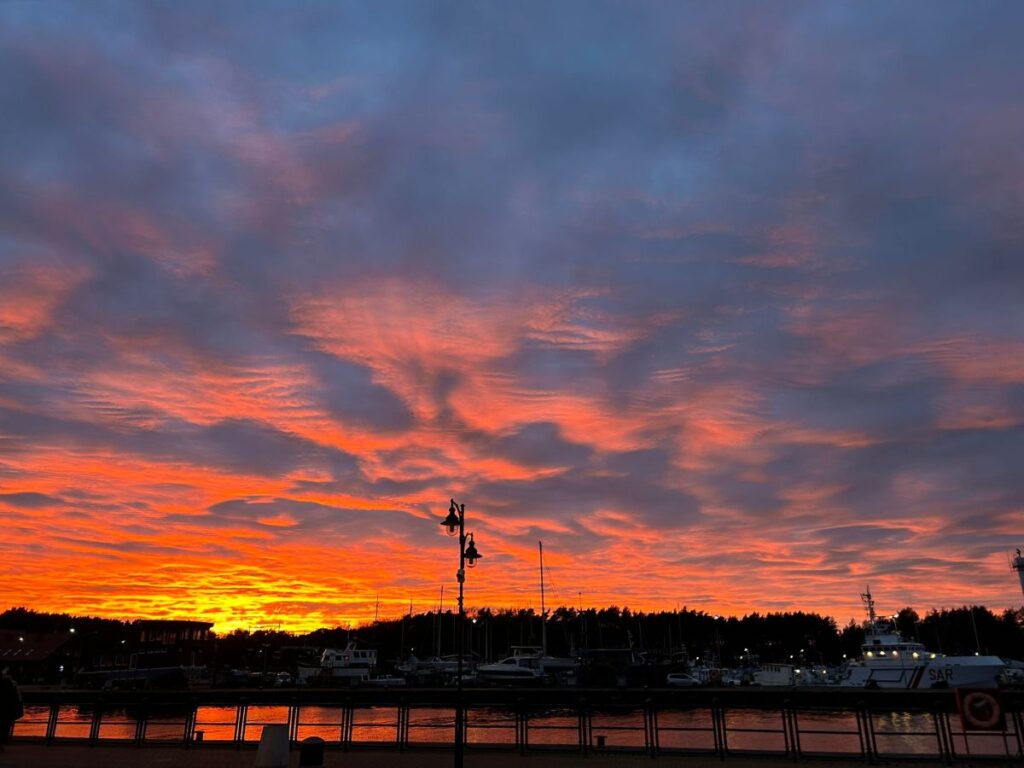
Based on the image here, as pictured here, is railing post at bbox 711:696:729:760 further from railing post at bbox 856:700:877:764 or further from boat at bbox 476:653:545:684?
boat at bbox 476:653:545:684

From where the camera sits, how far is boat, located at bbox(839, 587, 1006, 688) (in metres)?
77.9

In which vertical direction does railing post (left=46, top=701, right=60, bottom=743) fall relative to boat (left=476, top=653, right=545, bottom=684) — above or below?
above

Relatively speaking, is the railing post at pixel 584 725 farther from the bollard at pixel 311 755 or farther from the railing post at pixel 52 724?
the railing post at pixel 52 724

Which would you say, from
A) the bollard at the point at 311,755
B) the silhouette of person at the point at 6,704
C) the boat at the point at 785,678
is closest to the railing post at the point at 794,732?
the bollard at the point at 311,755

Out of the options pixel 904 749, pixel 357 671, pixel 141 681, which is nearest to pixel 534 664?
pixel 357 671

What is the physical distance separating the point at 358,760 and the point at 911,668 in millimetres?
78104

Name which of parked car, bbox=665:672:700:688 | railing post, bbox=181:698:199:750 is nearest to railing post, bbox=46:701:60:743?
railing post, bbox=181:698:199:750

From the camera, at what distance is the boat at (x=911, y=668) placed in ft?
256

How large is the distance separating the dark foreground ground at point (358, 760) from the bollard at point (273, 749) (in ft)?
8.95

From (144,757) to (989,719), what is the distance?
28.0m

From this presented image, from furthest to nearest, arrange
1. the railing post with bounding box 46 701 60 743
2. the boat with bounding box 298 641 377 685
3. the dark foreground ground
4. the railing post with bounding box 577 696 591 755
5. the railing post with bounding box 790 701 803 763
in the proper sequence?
1. the boat with bounding box 298 641 377 685
2. the railing post with bounding box 46 701 60 743
3. the railing post with bounding box 577 696 591 755
4. the railing post with bounding box 790 701 803 763
5. the dark foreground ground

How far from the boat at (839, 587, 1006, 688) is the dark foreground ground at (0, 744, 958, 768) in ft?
207

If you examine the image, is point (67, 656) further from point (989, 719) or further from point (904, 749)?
point (989, 719)

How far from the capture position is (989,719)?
70.3 feet
